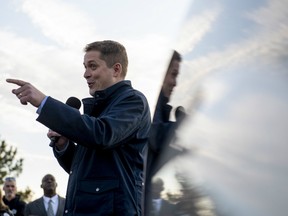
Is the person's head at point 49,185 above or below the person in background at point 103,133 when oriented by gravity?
above

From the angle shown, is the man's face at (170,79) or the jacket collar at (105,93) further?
the jacket collar at (105,93)

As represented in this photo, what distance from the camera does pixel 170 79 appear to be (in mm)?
1842

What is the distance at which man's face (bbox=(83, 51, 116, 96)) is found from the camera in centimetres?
303

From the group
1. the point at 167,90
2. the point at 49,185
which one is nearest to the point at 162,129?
the point at 167,90

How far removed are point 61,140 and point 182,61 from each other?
1.52 metres

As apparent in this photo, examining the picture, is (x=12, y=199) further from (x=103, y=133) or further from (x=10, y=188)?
(x=103, y=133)

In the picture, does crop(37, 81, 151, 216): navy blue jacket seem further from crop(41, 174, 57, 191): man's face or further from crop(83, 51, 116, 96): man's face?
crop(41, 174, 57, 191): man's face

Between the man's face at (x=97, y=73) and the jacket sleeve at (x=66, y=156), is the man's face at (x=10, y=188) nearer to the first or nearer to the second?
the jacket sleeve at (x=66, y=156)

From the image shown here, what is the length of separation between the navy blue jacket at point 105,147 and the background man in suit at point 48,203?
5899 mm

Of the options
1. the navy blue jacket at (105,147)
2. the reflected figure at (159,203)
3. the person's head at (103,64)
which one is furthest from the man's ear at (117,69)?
the reflected figure at (159,203)

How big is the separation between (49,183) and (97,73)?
20.3 ft

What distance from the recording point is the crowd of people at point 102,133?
8.86ft

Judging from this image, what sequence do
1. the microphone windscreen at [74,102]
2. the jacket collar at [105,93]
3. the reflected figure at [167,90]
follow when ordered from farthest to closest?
the microphone windscreen at [74,102] < the jacket collar at [105,93] < the reflected figure at [167,90]

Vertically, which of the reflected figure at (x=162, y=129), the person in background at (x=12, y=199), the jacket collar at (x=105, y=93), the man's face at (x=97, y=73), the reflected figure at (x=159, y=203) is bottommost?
the reflected figure at (x=159, y=203)
